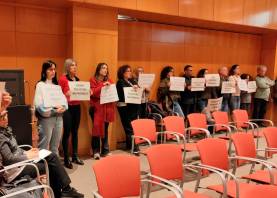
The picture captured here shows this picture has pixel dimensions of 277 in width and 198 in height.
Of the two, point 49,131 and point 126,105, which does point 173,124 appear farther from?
point 49,131

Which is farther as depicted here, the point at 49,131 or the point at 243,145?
the point at 49,131

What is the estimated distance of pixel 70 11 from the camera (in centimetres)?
548

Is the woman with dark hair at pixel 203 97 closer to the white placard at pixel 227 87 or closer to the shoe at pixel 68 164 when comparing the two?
the white placard at pixel 227 87

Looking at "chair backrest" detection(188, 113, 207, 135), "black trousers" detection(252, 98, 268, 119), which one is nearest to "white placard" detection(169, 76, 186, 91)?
"chair backrest" detection(188, 113, 207, 135)

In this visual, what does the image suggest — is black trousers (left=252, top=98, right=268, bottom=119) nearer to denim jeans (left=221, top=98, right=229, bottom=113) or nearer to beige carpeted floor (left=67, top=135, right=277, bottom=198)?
denim jeans (left=221, top=98, right=229, bottom=113)

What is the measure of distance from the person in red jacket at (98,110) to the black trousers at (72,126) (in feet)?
1.16

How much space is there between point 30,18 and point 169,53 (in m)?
3.37

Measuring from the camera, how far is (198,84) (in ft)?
23.3

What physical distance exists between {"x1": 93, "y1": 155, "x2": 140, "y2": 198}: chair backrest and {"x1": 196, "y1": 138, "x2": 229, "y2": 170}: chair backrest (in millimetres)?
834

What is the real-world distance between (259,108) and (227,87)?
1810mm

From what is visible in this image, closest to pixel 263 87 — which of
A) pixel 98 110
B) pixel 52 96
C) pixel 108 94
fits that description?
pixel 108 94

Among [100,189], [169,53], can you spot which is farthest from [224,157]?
[169,53]

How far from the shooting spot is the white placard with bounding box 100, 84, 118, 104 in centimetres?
531

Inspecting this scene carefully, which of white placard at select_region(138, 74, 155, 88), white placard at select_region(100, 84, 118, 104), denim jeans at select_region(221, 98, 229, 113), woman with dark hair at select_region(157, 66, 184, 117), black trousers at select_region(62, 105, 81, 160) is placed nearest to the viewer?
black trousers at select_region(62, 105, 81, 160)
